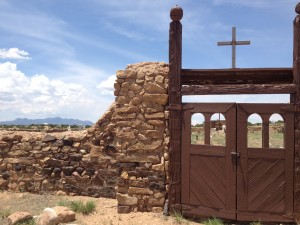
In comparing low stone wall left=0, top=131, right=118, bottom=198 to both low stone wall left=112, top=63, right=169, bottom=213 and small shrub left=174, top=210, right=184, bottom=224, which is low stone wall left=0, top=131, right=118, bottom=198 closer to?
low stone wall left=112, top=63, right=169, bottom=213

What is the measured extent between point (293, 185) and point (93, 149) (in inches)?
171

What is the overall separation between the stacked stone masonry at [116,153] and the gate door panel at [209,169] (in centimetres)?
44

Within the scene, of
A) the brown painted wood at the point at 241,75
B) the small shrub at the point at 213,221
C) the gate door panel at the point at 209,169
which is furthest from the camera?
the brown painted wood at the point at 241,75

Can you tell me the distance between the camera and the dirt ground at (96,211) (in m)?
5.74

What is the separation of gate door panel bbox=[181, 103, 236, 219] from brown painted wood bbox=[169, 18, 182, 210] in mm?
102

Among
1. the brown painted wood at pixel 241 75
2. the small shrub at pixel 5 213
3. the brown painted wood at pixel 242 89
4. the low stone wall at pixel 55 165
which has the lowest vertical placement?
the small shrub at pixel 5 213

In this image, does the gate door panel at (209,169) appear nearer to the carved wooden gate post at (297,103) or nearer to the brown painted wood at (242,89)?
the brown painted wood at (242,89)

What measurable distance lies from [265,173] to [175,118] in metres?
1.89

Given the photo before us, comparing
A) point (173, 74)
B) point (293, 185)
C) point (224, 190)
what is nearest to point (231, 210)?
point (224, 190)

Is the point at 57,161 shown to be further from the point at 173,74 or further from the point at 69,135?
the point at 173,74

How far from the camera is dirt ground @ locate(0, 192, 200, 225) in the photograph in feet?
18.8

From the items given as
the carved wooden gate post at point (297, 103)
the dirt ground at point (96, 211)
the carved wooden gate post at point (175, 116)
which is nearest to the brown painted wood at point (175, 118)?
the carved wooden gate post at point (175, 116)

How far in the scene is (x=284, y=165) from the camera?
546 cm

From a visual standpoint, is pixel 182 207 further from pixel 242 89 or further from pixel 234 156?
pixel 242 89
